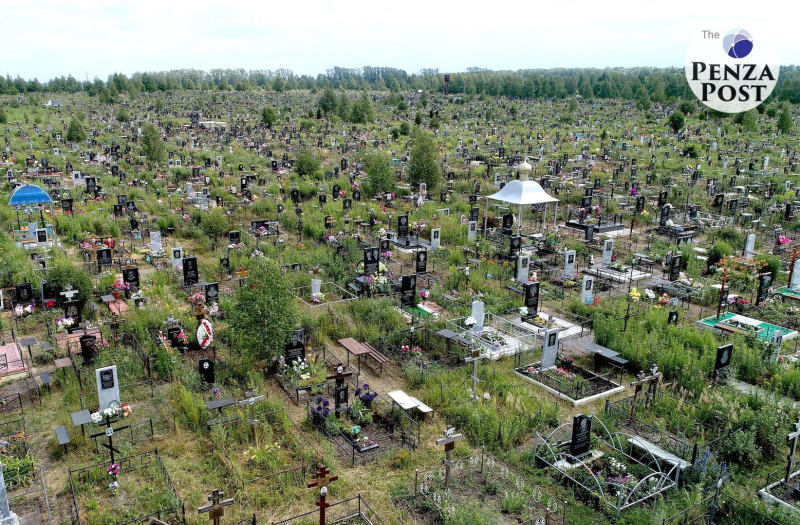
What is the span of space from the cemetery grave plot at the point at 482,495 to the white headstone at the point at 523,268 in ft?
36.6

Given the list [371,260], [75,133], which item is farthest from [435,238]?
[75,133]

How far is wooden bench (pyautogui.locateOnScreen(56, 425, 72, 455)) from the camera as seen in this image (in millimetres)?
12062

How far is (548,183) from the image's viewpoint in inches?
1543

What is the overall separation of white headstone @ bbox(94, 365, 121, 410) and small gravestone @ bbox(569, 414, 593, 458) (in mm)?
9400

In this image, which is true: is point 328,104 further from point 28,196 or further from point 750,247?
point 750,247

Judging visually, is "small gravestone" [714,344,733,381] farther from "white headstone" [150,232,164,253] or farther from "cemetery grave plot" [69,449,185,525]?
"white headstone" [150,232,164,253]

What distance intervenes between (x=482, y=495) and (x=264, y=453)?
4.26 meters

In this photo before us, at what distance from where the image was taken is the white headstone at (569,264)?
23.2 metres

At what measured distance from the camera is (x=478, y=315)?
18094 millimetres

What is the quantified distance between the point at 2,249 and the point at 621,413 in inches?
883

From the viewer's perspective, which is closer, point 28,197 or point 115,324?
point 115,324

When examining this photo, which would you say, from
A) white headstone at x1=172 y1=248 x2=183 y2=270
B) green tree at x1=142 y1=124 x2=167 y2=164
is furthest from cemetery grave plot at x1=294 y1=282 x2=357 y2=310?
green tree at x1=142 y1=124 x2=167 y2=164

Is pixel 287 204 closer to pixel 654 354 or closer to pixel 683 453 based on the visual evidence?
pixel 654 354

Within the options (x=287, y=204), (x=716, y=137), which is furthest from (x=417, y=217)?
(x=716, y=137)
